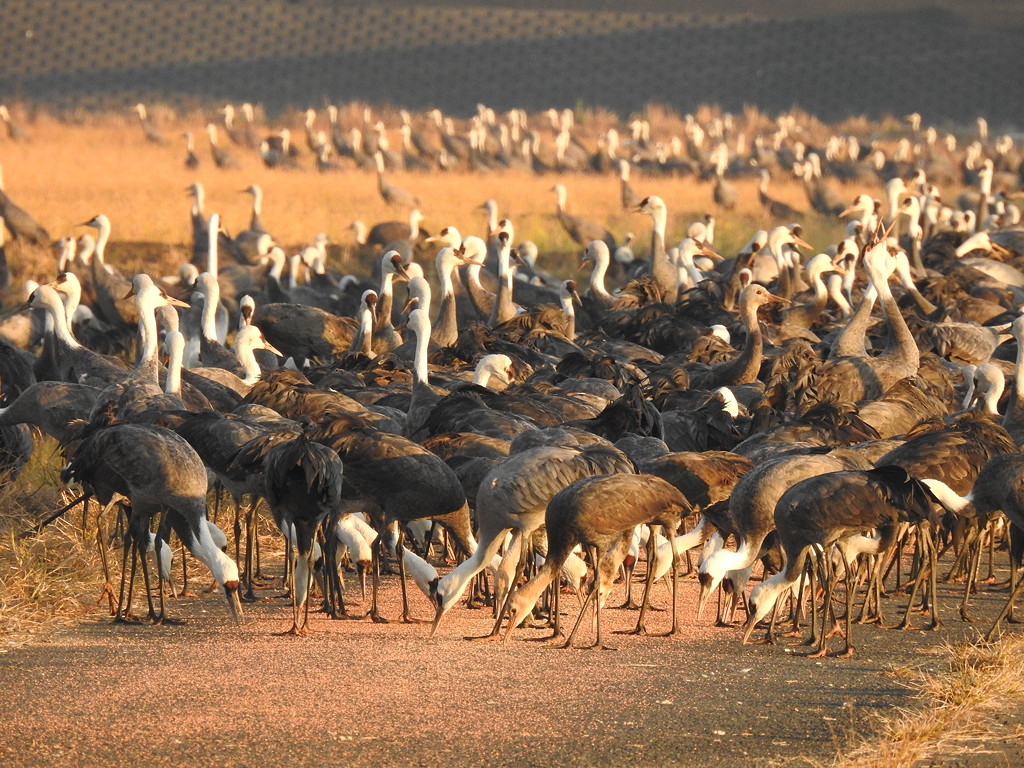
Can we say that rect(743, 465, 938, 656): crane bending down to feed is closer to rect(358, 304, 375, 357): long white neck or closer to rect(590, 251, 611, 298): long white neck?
rect(358, 304, 375, 357): long white neck

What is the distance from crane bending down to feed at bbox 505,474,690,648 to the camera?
827 cm

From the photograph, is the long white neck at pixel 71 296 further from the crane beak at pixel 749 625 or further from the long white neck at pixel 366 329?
the crane beak at pixel 749 625

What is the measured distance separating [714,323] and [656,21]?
3079 inches

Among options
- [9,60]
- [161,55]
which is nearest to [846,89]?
[161,55]

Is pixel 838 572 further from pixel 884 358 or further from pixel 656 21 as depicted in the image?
pixel 656 21

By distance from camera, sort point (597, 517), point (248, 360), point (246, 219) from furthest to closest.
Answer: point (246, 219)
point (248, 360)
point (597, 517)

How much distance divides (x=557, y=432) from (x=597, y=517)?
1355 millimetres

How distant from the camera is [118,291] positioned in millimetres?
19453

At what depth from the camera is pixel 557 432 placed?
9.55 metres

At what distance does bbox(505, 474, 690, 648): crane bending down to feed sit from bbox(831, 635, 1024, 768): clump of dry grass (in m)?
1.55

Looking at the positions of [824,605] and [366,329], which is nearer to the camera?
[824,605]

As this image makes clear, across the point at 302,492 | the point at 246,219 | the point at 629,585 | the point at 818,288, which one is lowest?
the point at 629,585

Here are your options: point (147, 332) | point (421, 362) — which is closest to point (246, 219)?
point (421, 362)

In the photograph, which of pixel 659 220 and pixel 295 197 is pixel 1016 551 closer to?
pixel 659 220
